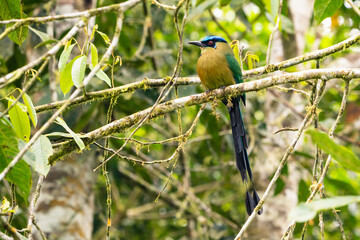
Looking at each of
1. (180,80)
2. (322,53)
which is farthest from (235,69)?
(322,53)

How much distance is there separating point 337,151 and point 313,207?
0.25 metres

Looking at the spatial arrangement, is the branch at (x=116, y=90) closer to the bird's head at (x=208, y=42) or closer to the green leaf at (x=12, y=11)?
the green leaf at (x=12, y=11)

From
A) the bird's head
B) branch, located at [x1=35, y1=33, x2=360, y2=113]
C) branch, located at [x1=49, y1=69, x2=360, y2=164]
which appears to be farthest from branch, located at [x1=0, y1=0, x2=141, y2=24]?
the bird's head

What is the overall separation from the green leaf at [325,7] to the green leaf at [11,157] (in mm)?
1743

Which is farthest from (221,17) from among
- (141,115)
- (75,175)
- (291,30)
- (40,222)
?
(141,115)

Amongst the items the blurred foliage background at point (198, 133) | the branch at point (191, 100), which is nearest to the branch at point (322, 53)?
the branch at point (191, 100)

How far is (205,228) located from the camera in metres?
4.57

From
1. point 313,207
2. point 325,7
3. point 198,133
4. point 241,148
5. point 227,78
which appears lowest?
point 198,133

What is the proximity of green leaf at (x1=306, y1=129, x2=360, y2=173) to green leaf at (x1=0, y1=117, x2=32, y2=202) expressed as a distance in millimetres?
1043

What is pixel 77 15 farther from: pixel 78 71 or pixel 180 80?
pixel 180 80

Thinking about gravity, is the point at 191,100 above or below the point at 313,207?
below

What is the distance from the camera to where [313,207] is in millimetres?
1217

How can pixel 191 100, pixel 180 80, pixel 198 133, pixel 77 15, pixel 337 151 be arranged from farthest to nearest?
pixel 198 133 < pixel 180 80 < pixel 191 100 < pixel 77 15 < pixel 337 151

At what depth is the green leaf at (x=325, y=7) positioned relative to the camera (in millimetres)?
2514
